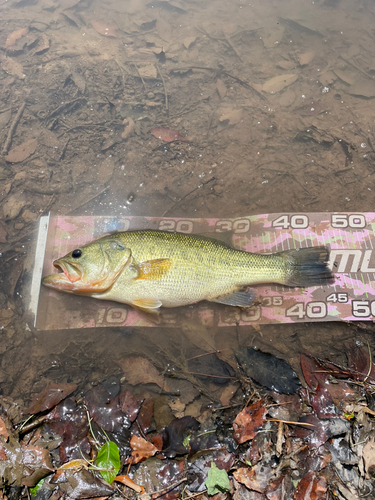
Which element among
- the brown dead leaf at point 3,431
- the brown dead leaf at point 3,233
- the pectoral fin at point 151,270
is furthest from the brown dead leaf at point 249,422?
the brown dead leaf at point 3,233

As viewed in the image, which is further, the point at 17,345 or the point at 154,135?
the point at 154,135

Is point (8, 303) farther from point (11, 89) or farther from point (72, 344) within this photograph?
point (11, 89)

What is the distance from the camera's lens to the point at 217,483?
8.82 feet

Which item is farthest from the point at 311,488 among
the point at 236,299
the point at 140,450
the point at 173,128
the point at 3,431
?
the point at 173,128

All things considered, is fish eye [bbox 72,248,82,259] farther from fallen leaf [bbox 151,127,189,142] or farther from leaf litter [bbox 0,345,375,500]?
fallen leaf [bbox 151,127,189,142]

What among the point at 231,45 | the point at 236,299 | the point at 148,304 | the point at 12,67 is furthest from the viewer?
the point at 231,45

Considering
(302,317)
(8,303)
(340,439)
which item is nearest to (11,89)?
Result: (8,303)

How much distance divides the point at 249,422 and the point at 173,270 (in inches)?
70.7

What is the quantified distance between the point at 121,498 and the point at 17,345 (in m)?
2.19

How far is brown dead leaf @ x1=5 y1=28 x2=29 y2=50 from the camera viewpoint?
5.90 meters

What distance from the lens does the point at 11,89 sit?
18.0 feet

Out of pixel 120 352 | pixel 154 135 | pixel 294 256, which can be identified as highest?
pixel 154 135

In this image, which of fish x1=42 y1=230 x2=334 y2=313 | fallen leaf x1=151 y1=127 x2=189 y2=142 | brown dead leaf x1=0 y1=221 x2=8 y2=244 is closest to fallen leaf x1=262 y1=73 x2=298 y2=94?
fallen leaf x1=151 y1=127 x2=189 y2=142

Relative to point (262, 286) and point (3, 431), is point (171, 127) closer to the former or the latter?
point (262, 286)
